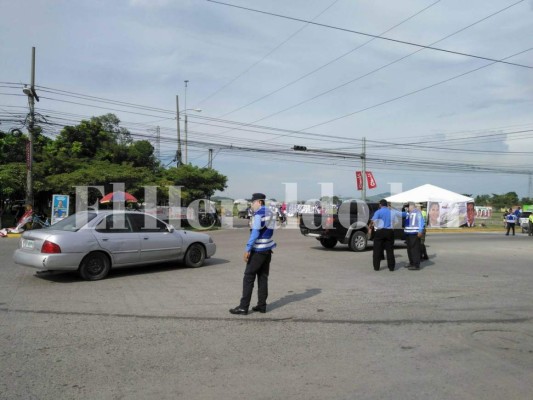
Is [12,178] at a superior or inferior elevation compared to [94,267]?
superior

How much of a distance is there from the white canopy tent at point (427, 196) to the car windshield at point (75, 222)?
2637 cm

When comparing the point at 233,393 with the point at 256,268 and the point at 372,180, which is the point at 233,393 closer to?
the point at 256,268

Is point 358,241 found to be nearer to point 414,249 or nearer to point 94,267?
point 414,249

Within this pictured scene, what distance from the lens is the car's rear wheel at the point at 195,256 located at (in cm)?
1105

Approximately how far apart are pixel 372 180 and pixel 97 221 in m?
25.3

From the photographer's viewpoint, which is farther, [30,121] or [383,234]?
[30,121]

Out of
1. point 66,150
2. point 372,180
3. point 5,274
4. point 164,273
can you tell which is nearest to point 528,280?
point 164,273

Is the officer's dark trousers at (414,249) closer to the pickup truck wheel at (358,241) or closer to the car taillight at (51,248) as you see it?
the pickup truck wheel at (358,241)

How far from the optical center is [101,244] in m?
9.23

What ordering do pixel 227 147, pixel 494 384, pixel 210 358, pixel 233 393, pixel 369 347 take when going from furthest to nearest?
1. pixel 227 147
2. pixel 369 347
3. pixel 210 358
4. pixel 494 384
5. pixel 233 393

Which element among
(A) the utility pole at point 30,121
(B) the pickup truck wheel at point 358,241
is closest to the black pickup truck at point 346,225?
(B) the pickup truck wheel at point 358,241

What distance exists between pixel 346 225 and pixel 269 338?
34.1ft

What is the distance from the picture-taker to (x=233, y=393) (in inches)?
153

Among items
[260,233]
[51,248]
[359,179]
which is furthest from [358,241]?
[359,179]
